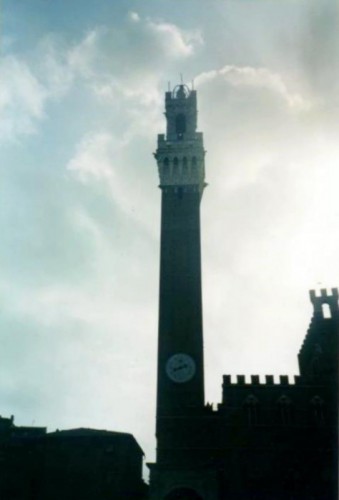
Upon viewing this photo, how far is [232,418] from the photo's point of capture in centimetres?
3031

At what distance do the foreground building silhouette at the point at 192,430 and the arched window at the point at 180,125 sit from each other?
14 cm

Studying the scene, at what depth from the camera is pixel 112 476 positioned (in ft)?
124

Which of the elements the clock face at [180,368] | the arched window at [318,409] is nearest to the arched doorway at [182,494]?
the clock face at [180,368]

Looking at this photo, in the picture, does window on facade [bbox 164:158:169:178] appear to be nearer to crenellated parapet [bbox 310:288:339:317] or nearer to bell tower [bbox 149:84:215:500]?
bell tower [bbox 149:84:215:500]

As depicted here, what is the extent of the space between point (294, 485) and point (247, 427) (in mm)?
4000

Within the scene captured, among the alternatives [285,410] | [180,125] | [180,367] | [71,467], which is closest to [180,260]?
[180,367]

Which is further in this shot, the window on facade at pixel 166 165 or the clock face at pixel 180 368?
the window on facade at pixel 166 165

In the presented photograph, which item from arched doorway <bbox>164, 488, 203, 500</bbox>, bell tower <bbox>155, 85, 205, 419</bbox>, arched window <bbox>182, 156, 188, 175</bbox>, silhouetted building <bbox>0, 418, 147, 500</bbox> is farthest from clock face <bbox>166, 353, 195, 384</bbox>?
arched window <bbox>182, 156, 188, 175</bbox>

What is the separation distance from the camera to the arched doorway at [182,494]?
28016 millimetres

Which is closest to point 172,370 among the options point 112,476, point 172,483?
point 172,483

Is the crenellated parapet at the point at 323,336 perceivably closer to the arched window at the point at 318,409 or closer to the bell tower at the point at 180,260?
the arched window at the point at 318,409

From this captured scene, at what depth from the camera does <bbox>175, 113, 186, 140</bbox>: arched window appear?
134 feet

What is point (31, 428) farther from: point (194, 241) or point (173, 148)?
point (173, 148)

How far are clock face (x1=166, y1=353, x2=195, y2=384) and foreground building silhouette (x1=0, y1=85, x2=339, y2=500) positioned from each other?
0.06 m
